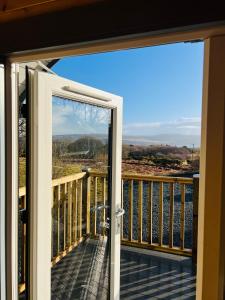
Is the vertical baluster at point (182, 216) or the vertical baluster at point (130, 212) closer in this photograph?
the vertical baluster at point (182, 216)

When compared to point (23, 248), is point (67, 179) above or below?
above

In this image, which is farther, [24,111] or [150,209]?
[150,209]

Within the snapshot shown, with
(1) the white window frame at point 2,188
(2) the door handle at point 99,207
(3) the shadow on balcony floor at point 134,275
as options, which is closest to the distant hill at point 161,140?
(2) the door handle at point 99,207

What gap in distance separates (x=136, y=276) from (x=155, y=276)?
0.63 feet

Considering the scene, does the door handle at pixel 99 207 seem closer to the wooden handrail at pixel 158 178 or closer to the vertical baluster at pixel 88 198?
the vertical baluster at pixel 88 198

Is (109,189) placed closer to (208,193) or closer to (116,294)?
(116,294)

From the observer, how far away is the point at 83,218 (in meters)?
1.96

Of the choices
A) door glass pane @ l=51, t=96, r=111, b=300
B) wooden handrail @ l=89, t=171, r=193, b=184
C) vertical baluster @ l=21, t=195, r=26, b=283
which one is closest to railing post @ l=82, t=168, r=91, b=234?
door glass pane @ l=51, t=96, r=111, b=300

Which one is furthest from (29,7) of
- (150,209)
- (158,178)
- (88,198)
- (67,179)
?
(150,209)

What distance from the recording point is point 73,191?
1.86 meters

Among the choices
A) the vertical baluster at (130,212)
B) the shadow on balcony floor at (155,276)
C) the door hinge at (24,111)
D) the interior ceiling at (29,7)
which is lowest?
the shadow on balcony floor at (155,276)

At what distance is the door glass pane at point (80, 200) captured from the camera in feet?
5.43

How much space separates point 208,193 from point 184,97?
1182 millimetres

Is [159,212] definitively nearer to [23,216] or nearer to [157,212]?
[157,212]
